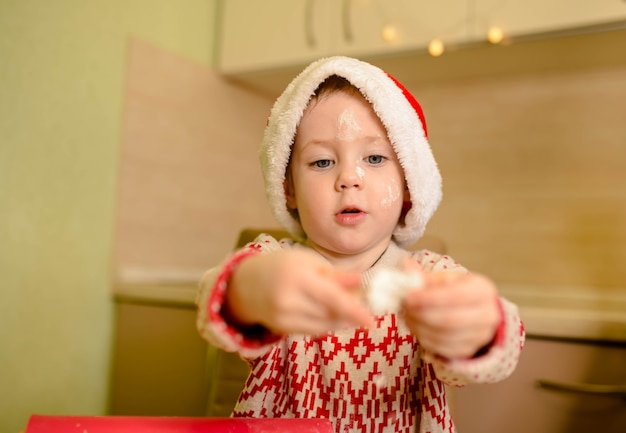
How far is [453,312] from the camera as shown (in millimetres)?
502

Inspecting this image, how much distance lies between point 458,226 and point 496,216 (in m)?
0.11

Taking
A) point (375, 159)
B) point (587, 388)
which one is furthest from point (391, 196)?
point (587, 388)

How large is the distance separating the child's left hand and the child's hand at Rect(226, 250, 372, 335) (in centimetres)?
A: 5

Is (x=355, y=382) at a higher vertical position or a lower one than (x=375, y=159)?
lower

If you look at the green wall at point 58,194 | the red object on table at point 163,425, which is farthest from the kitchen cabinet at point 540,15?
the red object on table at point 163,425

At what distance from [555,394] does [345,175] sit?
0.65 meters

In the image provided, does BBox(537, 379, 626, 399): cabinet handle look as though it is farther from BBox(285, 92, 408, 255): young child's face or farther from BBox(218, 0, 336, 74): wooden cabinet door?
BBox(218, 0, 336, 74): wooden cabinet door

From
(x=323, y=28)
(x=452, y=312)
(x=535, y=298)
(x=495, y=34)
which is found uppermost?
(x=323, y=28)

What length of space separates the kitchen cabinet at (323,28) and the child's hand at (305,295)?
113 centimetres

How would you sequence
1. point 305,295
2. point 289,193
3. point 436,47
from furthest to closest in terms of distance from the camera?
point 436,47 → point 289,193 → point 305,295

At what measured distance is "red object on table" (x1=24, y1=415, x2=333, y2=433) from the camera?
0.60 metres

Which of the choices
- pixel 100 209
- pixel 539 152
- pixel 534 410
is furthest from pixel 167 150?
pixel 534 410

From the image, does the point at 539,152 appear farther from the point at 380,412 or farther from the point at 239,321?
the point at 239,321

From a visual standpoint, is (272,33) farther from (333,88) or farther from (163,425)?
(163,425)
